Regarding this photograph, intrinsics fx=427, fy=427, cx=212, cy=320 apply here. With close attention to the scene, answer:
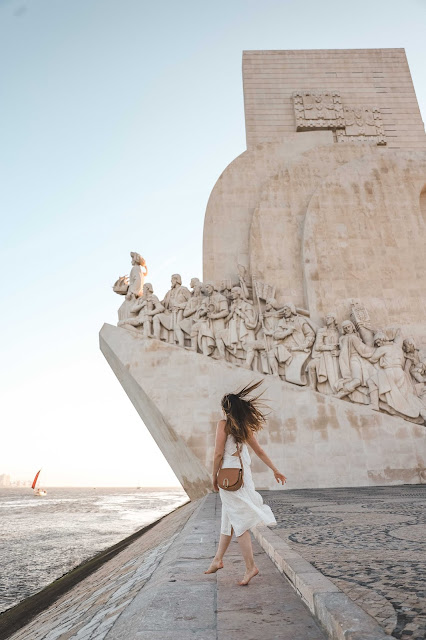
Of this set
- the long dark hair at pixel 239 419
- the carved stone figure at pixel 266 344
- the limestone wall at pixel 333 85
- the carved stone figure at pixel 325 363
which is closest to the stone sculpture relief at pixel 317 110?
the limestone wall at pixel 333 85

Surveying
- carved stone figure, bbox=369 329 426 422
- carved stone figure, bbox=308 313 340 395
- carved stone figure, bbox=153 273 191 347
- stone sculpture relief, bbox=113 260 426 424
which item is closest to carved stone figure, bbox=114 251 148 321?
stone sculpture relief, bbox=113 260 426 424

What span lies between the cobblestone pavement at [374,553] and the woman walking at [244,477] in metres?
0.30

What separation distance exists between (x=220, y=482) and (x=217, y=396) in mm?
5723

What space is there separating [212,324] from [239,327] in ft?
1.75

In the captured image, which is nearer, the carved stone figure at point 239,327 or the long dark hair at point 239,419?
the long dark hair at point 239,419

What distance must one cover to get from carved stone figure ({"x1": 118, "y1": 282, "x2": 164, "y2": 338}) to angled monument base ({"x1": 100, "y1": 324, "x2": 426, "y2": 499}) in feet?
1.60

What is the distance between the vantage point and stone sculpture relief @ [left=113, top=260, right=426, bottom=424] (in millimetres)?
7681

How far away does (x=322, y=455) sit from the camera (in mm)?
7184

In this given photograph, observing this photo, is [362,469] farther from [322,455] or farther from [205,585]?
[205,585]

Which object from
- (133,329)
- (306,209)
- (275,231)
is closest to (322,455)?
(133,329)

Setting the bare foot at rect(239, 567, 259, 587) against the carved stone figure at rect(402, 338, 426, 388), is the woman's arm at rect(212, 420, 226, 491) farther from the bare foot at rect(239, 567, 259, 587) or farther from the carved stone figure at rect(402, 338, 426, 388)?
the carved stone figure at rect(402, 338, 426, 388)

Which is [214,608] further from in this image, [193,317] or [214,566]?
[193,317]

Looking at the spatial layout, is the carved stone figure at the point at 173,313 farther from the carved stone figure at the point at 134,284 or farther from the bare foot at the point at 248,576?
the bare foot at the point at 248,576

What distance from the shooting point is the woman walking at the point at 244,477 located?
1.93 meters
